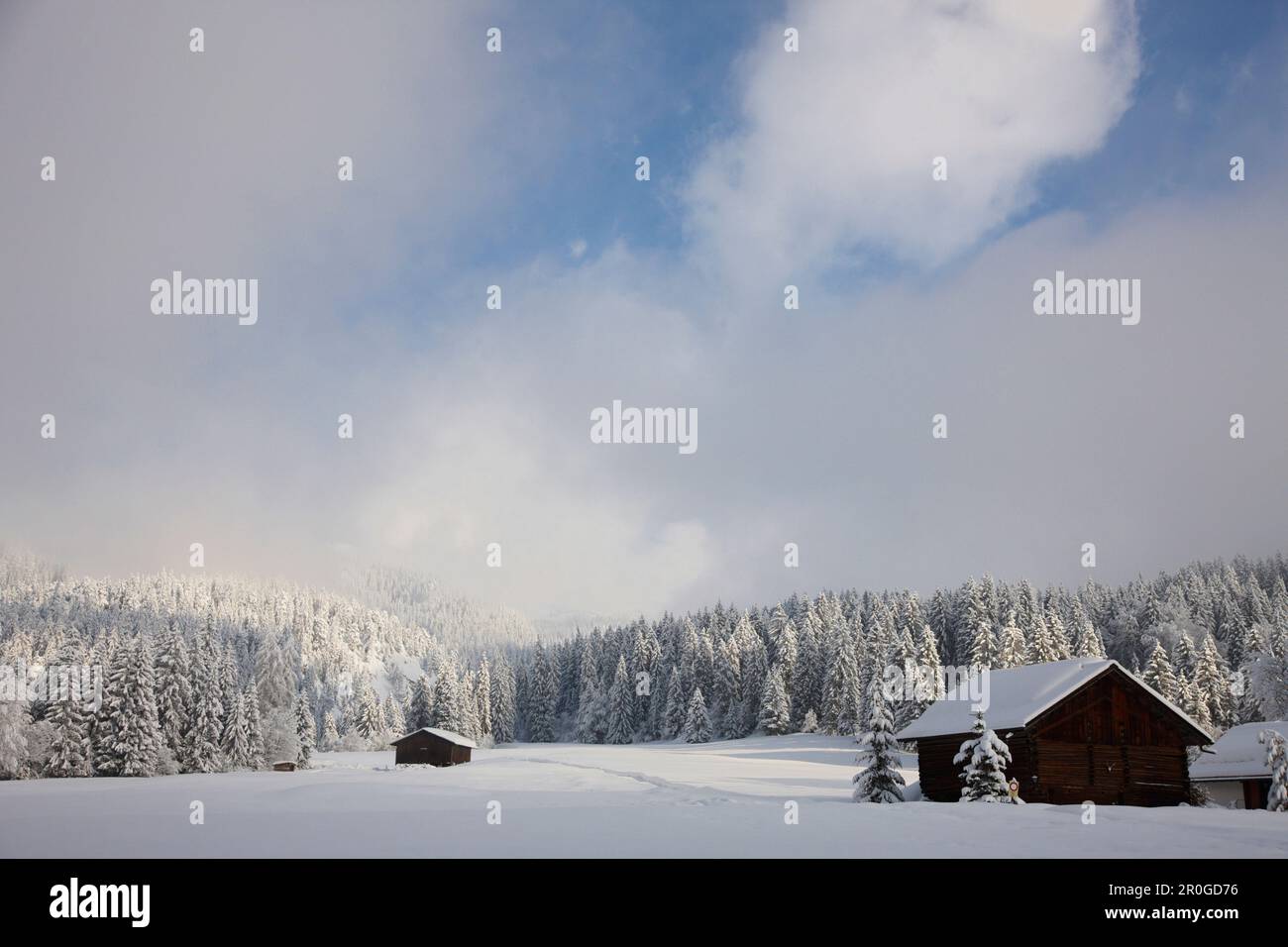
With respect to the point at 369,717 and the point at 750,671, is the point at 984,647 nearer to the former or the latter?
the point at 750,671

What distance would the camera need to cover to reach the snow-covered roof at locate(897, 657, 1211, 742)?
32906mm

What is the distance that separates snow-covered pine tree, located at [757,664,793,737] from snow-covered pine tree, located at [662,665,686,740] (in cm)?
1366

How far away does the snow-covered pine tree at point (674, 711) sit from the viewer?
109550 mm

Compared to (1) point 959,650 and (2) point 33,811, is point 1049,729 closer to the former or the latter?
(2) point 33,811

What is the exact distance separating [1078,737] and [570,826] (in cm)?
2410

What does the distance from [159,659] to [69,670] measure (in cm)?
609

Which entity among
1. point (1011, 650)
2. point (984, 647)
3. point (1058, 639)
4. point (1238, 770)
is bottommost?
point (1238, 770)

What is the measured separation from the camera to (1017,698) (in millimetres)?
34531

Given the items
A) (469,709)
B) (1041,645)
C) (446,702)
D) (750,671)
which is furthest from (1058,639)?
(469,709)

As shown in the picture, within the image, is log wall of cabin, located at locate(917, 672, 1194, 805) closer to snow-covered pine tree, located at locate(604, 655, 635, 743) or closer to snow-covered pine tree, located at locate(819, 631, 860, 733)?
snow-covered pine tree, located at locate(819, 631, 860, 733)

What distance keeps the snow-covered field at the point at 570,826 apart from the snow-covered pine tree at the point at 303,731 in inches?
1615
